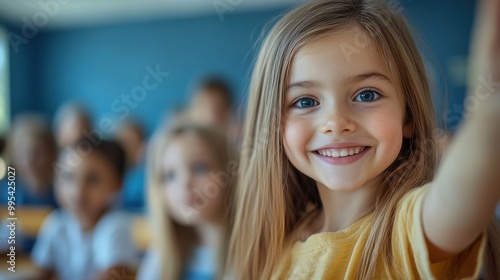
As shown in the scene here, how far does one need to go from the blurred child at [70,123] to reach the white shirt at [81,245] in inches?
4.5

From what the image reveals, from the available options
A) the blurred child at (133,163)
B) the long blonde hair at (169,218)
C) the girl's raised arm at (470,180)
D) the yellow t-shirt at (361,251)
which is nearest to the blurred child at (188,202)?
the long blonde hair at (169,218)

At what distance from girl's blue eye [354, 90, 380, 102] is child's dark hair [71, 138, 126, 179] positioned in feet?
1.54

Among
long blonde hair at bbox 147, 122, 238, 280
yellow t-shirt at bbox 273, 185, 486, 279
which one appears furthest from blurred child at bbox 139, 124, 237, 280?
yellow t-shirt at bbox 273, 185, 486, 279

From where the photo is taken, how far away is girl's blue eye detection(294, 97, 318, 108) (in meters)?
0.37

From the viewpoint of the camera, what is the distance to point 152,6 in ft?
2.42

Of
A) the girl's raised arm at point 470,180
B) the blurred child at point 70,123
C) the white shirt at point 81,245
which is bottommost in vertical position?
the white shirt at point 81,245

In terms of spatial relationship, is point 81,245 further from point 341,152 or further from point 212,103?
point 341,152

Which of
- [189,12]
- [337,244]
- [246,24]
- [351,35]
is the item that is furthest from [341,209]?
[189,12]

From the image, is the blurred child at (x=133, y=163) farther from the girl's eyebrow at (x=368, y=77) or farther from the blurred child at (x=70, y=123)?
the girl's eyebrow at (x=368, y=77)

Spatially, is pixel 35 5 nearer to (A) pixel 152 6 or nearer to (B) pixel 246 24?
(A) pixel 152 6

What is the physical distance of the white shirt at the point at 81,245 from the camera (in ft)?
2.37

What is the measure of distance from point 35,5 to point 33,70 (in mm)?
96

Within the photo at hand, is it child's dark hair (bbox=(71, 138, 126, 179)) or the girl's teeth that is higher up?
child's dark hair (bbox=(71, 138, 126, 179))

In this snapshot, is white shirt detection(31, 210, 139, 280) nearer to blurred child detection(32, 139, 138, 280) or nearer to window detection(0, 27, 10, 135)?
blurred child detection(32, 139, 138, 280)
